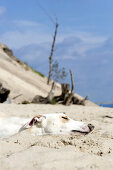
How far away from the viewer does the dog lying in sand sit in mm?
4609

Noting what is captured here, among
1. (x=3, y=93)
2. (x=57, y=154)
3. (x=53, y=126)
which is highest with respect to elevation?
(x=3, y=93)

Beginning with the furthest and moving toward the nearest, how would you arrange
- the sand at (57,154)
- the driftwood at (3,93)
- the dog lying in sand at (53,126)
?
the driftwood at (3,93)
the dog lying in sand at (53,126)
the sand at (57,154)

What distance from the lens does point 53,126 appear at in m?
4.67

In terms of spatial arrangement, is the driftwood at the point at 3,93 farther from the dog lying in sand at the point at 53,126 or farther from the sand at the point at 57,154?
the sand at the point at 57,154

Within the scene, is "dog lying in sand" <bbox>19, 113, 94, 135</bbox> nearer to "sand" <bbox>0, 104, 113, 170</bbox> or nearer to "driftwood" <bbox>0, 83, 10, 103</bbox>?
"sand" <bbox>0, 104, 113, 170</bbox>

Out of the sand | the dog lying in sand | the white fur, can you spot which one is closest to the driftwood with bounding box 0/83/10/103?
the white fur

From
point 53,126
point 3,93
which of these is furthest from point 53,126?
point 3,93

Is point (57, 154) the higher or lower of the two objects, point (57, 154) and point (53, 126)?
the lower

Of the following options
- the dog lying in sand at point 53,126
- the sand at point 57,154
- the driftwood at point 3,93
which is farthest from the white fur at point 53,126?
the driftwood at point 3,93

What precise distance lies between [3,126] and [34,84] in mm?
18265

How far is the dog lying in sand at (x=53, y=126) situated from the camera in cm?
461

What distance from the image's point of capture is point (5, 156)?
3248mm

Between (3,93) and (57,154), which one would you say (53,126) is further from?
(3,93)

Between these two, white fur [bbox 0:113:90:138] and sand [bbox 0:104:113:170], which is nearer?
sand [bbox 0:104:113:170]
